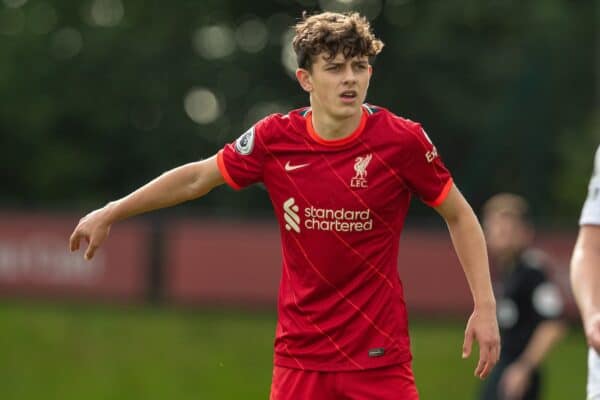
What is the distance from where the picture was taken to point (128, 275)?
74.6ft

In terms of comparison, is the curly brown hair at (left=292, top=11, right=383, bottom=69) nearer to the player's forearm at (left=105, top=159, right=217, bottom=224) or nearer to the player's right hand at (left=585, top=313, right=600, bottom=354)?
the player's forearm at (left=105, top=159, right=217, bottom=224)

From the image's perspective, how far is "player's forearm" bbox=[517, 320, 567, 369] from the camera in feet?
30.1

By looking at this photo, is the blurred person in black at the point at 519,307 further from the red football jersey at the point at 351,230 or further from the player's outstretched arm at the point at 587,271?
the player's outstretched arm at the point at 587,271

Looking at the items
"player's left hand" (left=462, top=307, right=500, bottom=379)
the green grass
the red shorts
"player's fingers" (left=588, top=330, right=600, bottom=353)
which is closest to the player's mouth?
"player's left hand" (left=462, top=307, right=500, bottom=379)

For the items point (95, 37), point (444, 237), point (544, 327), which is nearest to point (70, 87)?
point (95, 37)

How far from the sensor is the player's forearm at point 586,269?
5.25 meters

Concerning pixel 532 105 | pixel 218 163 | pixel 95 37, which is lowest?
pixel 218 163

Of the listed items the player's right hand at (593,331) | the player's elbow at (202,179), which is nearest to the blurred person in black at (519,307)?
the player's elbow at (202,179)

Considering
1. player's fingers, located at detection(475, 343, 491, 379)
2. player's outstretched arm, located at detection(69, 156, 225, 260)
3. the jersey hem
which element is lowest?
the jersey hem

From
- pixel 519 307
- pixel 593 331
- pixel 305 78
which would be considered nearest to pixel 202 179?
pixel 305 78

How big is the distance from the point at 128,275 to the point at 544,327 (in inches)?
555

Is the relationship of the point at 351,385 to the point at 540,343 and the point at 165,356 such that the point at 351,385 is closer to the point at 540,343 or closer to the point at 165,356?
the point at 540,343

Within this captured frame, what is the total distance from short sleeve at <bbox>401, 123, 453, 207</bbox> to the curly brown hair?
0.40 metres

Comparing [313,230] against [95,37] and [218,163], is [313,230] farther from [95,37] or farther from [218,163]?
[95,37]
